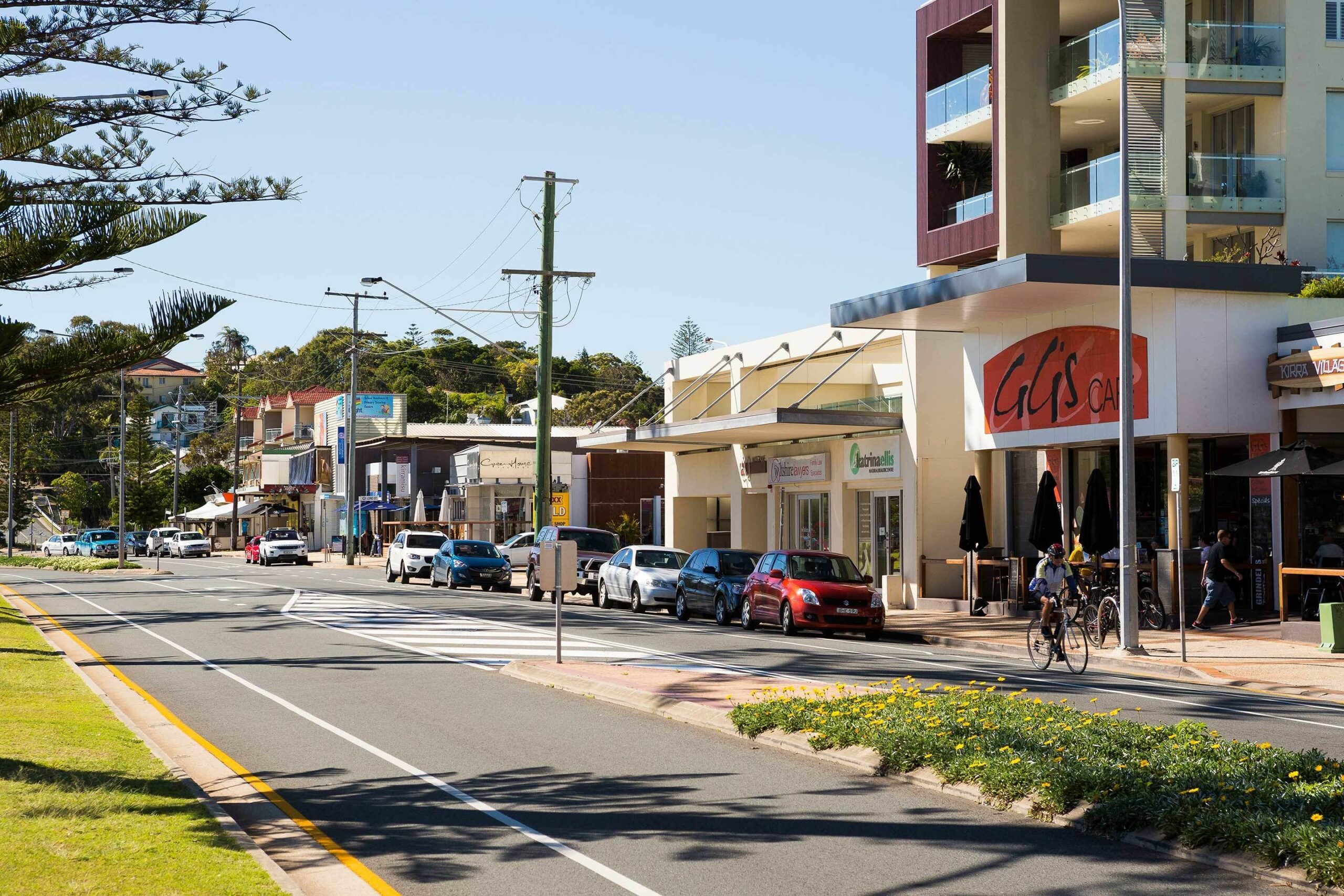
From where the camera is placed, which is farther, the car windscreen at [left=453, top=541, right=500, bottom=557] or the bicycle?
the car windscreen at [left=453, top=541, right=500, bottom=557]

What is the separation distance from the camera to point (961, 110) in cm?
3494

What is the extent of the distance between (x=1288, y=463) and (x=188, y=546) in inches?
2583

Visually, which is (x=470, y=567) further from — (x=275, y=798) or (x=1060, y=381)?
(x=275, y=798)

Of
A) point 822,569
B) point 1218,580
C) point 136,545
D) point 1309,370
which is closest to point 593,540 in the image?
point 822,569

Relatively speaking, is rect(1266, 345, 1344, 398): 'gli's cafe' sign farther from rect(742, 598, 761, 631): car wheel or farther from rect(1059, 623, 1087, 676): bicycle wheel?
rect(742, 598, 761, 631): car wheel

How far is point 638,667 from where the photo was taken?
60.4 feet

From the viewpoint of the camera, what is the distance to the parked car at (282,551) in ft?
212

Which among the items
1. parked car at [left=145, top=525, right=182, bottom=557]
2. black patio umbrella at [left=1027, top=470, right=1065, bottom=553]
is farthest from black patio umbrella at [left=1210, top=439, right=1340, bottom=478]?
parked car at [left=145, top=525, right=182, bottom=557]

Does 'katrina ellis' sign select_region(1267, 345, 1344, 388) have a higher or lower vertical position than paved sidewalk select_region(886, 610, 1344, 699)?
higher

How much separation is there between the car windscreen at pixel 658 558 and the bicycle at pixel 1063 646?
13.8m

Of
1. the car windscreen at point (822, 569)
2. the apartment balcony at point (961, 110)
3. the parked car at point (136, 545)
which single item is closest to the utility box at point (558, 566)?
the car windscreen at point (822, 569)

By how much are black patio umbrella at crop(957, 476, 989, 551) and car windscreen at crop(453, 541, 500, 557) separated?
1585 centimetres

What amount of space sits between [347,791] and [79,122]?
9993mm

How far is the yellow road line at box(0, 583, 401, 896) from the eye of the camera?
25.9 ft
